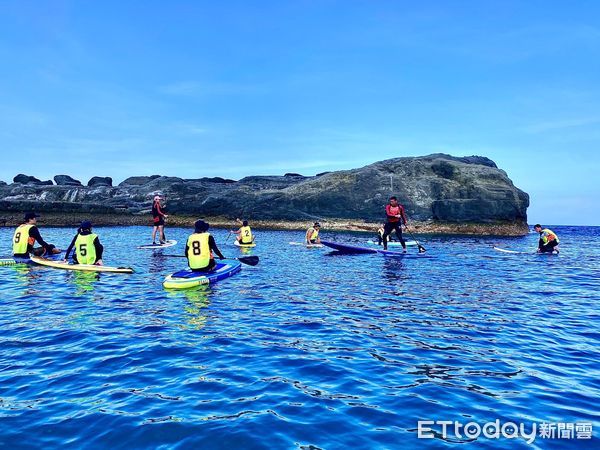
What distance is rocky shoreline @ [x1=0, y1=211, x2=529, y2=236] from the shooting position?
5662cm

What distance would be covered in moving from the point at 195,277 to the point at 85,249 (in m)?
5.87

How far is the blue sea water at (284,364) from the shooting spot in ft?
17.9

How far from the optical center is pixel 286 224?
66438mm

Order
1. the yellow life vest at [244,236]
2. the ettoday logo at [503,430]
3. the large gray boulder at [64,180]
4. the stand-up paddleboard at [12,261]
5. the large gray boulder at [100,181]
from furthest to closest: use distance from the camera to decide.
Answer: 1. the large gray boulder at [100,181]
2. the large gray boulder at [64,180]
3. the yellow life vest at [244,236]
4. the stand-up paddleboard at [12,261]
5. the ettoday logo at [503,430]

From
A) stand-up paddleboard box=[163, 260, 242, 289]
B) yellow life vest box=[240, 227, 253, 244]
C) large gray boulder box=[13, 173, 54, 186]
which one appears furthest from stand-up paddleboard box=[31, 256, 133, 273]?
large gray boulder box=[13, 173, 54, 186]

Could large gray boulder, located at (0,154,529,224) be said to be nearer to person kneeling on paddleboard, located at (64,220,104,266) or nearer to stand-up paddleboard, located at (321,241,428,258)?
stand-up paddleboard, located at (321,241,428,258)

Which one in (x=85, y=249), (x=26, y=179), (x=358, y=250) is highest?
(x=26, y=179)

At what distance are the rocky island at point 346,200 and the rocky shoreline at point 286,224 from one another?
0.15 meters

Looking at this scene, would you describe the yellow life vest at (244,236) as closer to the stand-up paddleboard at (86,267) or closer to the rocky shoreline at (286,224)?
the stand-up paddleboard at (86,267)

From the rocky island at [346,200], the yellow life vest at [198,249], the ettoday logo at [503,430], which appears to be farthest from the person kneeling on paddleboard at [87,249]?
the rocky island at [346,200]

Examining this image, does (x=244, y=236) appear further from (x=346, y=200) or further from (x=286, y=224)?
(x=346, y=200)

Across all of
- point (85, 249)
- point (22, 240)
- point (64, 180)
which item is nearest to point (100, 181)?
point (64, 180)

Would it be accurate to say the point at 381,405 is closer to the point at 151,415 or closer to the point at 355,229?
the point at 151,415

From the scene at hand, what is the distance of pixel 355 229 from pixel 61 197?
166 ft
